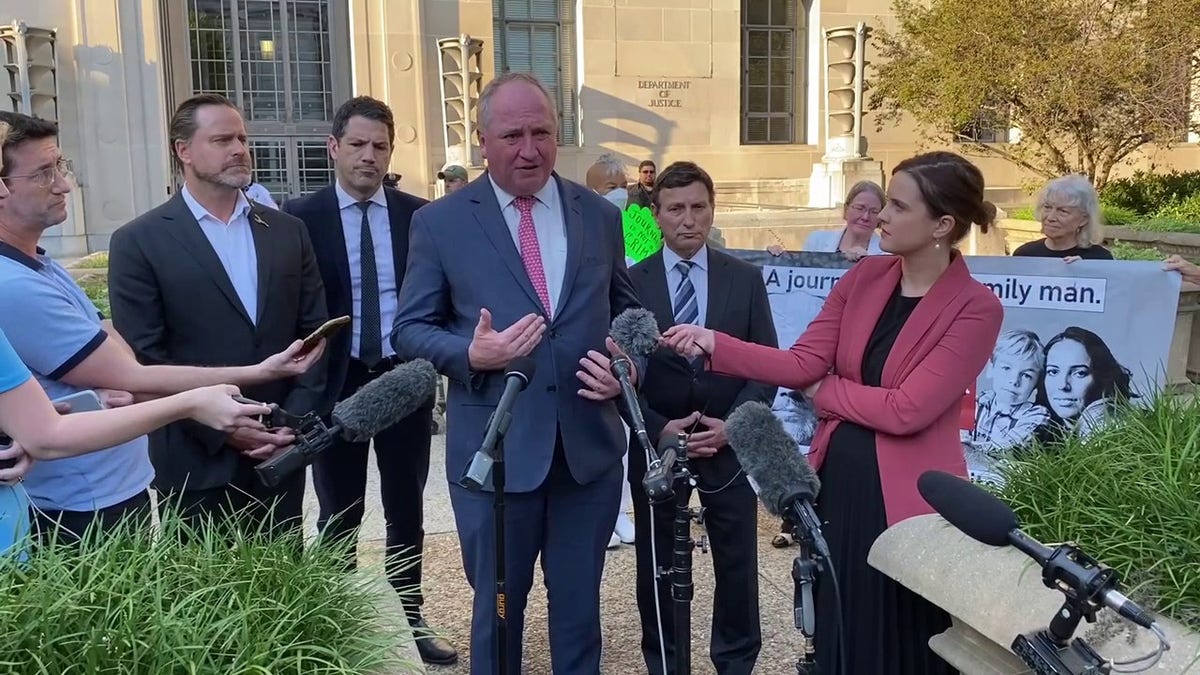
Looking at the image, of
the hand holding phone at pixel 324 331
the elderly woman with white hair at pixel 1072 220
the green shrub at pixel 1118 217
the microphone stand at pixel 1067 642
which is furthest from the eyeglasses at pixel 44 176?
the green shrub at pixel 1118 217

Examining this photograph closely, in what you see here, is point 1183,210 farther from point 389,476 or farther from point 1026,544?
point 1026,544

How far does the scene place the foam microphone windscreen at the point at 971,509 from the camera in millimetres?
1602

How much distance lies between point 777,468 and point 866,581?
1015mm

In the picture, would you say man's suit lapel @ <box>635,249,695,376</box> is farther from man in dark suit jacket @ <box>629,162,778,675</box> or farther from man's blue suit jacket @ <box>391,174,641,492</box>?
man's blue suit jacket @ <box>391,174,641,492</box>

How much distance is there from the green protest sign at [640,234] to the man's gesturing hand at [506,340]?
3225mm

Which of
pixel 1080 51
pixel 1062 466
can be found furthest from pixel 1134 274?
pixel 1080 51

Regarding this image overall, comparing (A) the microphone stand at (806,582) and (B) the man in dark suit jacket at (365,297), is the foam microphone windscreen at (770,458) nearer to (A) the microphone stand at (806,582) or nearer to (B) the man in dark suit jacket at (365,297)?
(A) the microphone stand at (806,582)

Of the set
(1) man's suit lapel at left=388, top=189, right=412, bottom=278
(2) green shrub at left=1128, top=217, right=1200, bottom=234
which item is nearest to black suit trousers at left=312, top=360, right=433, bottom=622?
(1) man's suit lapel at left=388, top=189, right=412, bottom=278

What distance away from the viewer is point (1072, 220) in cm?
528

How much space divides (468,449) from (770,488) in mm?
1272

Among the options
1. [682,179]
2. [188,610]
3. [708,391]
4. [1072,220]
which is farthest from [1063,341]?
[188,610]

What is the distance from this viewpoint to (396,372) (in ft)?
8.19

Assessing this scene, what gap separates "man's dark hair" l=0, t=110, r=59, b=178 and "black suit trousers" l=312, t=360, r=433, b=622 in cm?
160

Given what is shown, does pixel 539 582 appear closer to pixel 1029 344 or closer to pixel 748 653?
pixel 748 653
